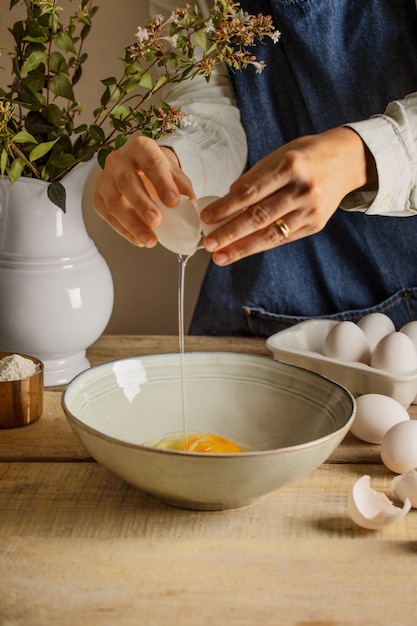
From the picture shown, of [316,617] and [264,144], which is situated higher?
[264,144]

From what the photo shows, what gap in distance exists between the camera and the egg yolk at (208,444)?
966 millimetres

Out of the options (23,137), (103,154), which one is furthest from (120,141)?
(23,137)

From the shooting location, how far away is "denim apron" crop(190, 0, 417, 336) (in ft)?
4.83

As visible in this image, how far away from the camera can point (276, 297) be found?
5.50 ft

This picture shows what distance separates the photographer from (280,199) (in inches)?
38.6

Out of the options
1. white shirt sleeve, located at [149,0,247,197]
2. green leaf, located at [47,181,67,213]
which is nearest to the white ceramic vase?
green leaf, located at [47,181,67,213]

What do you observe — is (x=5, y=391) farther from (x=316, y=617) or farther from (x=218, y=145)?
(x=218, y=145)

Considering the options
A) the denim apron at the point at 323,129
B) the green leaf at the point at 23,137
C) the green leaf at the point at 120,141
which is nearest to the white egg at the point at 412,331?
the denim apron at the point at 323,129

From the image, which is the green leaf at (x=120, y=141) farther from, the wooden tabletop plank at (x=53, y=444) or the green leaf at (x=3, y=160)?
the wooden tabletop plank at (x=53, y=444)

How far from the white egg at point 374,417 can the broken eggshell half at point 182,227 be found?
30 cm

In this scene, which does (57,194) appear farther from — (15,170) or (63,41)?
(63,41)

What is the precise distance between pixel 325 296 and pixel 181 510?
86 cm

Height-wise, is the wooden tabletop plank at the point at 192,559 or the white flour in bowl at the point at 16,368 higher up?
the white flour in bowl at the point at 16,368

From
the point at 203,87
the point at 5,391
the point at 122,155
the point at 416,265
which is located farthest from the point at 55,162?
the point at 416,265
